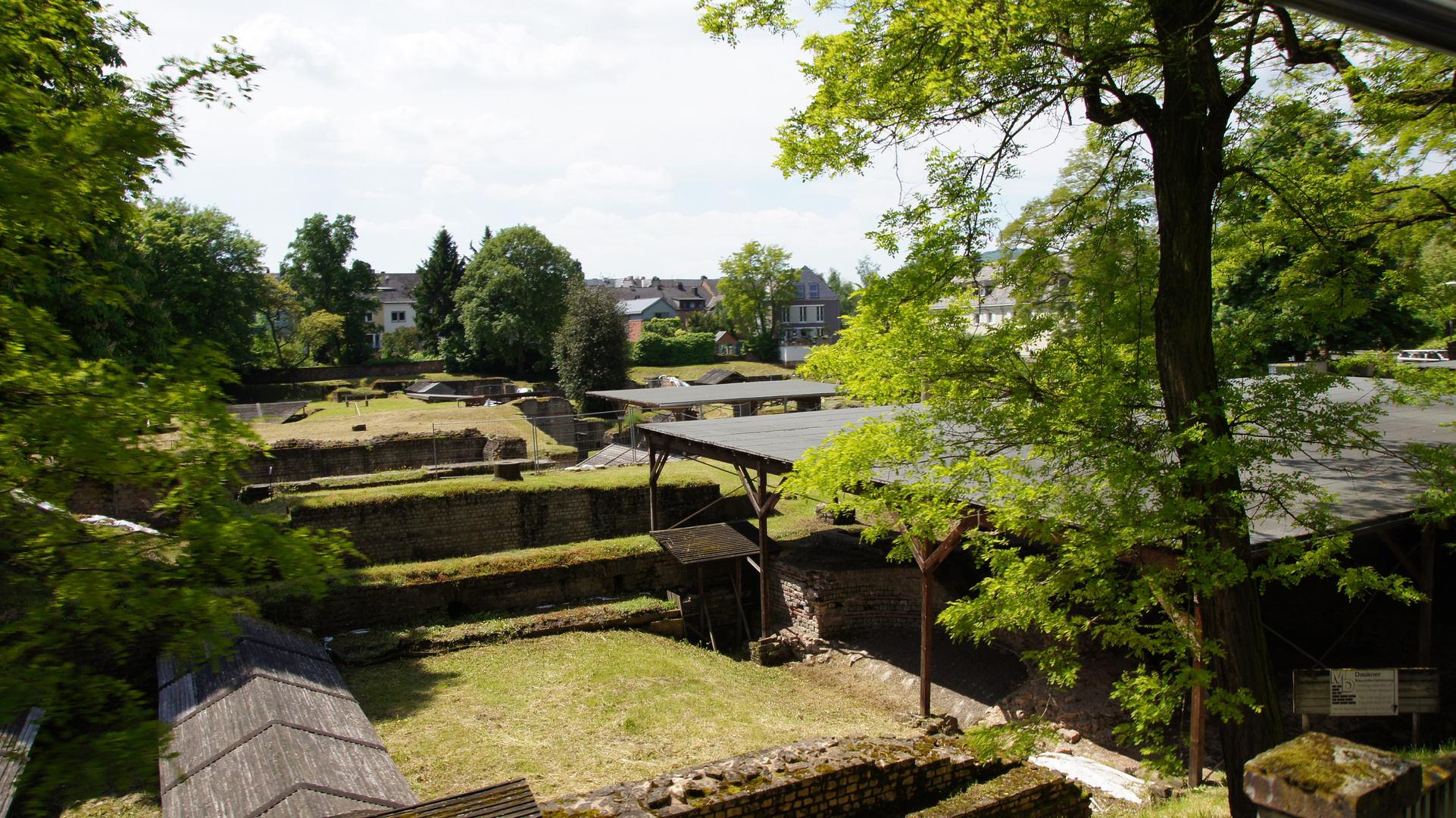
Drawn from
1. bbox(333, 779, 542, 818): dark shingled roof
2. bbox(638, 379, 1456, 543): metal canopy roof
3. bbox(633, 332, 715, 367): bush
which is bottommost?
bbox(333, 779, 542, 818): dark shingled roof

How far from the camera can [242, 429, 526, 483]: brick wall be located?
19.5 m

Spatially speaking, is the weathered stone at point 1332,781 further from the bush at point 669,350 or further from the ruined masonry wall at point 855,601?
the bush at point 669,350

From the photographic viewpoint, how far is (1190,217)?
579 cm

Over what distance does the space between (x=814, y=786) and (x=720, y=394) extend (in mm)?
20509

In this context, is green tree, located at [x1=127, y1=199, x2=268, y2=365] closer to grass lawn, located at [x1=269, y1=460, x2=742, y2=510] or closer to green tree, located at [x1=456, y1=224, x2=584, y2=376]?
green tree, located at [x1=456, y1=224, x2=584, y2=376]

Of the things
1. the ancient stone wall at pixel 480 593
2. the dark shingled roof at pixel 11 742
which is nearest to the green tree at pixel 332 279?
the ancient stone wall at pixel 480 593

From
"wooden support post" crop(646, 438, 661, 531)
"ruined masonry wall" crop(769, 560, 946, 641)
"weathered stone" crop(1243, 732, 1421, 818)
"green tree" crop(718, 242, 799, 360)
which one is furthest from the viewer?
"green tree" crop(718, 242, 799, 360)

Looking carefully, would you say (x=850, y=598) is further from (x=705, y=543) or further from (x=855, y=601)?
(x=705, y=543)

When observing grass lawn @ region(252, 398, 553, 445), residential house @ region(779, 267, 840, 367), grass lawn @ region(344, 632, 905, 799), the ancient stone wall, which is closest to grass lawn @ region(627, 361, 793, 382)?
grass lawn @ region(252, 398, 553, 445)

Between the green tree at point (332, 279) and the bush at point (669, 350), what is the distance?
17090mm

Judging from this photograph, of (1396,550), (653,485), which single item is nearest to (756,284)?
(653,485)

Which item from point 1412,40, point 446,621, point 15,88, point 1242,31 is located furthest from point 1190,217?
point 446,621

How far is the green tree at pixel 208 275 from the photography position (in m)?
34.0

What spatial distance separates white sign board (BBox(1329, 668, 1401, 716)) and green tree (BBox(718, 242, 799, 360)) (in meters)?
58.5
